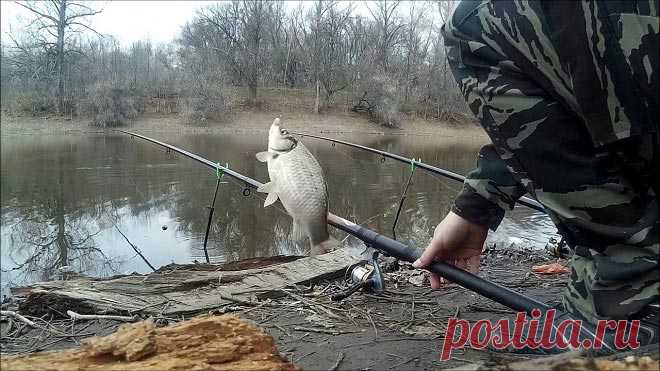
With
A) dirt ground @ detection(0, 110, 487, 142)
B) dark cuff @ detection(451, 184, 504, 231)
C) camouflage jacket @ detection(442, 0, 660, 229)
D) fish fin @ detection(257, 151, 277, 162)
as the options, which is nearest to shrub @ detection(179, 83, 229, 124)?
dirt ground @ detection(0, 110, 487, 142)

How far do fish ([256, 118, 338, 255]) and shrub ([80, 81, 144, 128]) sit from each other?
2215mm

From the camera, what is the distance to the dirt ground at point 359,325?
1.97m

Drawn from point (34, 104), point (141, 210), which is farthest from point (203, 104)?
point (34, 104)

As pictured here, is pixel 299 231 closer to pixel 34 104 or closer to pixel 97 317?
pixel 97 317

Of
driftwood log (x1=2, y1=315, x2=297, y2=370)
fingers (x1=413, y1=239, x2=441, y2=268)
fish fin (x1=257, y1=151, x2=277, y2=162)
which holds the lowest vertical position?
driftwood log (x1=2, y1=315, x2=297, y2=370)

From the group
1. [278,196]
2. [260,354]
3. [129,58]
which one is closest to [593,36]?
[260,354]

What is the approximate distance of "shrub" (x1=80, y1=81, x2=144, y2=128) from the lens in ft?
13.6

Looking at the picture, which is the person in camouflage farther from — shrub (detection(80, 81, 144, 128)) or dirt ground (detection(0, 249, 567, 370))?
shrub (detection(80, 81, 144, 128))

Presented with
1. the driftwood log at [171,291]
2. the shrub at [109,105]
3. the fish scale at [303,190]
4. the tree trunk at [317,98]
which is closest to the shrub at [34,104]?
the shrub at [109,105]

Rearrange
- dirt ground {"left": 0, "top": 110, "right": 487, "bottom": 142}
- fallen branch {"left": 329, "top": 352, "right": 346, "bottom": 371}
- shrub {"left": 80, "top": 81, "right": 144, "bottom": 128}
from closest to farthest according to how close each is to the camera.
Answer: fallen branch {"left": 329, "top": 352, "right": 346, "bottom": 371}, dirt ground {"left": 0, "top": 110, "right": 487, "bottom": 142}, shrub {"left": 80, "top": 81, "right": 144, "bottom": 128}

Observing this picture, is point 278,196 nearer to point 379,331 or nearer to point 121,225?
point 379,331

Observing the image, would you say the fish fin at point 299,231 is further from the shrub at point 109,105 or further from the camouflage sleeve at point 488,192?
the shrub at point 109,105

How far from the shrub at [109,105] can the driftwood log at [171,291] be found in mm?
1528

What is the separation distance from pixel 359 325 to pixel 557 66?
5.37ft
